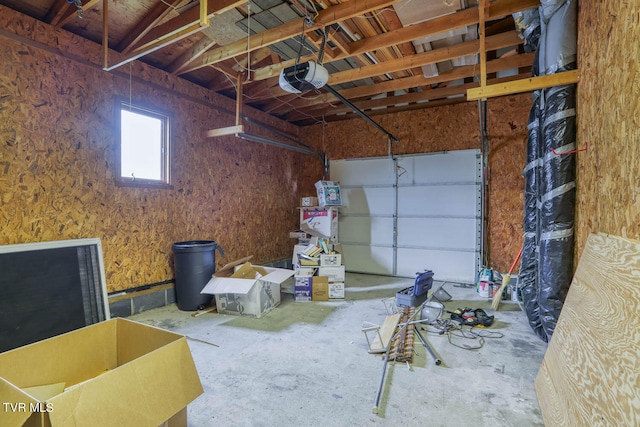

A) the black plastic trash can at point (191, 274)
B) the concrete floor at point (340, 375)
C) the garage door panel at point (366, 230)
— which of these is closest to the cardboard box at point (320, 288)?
the concrete floor at point (340, 375)

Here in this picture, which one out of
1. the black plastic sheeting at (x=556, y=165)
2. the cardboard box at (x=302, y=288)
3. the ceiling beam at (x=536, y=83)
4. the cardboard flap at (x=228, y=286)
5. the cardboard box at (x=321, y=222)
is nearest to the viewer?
the ceiling beam at (x=536, y=83)

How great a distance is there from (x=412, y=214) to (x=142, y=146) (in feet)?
14.7

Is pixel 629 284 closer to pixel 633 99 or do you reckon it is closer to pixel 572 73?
pixel 633 99

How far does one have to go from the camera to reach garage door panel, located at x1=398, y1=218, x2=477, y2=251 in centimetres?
512

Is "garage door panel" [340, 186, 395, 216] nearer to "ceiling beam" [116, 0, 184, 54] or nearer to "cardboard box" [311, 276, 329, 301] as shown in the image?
"cardboard box" [311, 276, 329, 301]

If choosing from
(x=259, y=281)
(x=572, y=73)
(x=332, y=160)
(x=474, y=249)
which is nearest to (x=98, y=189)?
(x=259, y=281)

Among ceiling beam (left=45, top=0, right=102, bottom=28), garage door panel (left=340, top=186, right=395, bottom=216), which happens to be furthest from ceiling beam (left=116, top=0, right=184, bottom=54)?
garage door panel (left=340, top=186, right=395, bottom=216)

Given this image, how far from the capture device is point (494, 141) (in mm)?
5012

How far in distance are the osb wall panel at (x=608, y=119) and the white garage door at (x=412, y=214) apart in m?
2.83

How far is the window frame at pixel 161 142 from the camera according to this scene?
340cm

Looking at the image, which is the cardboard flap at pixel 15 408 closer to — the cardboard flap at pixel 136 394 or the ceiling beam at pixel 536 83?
the cardboard flap at pixel 136 394

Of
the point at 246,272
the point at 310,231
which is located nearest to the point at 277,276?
the point at 246,272

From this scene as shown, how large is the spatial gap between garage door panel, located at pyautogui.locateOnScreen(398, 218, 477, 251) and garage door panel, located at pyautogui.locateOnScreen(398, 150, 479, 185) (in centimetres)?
73

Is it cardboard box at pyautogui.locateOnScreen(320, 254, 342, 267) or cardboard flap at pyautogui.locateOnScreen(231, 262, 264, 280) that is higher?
cardboard box at pyautogui.locateOnScreen(320, 254, 342, 267)
